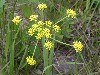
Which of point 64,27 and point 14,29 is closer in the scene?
point 14,29

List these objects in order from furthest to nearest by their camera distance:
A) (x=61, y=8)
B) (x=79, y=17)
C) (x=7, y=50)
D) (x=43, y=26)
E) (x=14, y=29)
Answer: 1. (x=79, y=17)
2. (x=61, y=8)
3. (x=14, y=29)
4. (x=7, y=50)
5. (x=43, y=26)

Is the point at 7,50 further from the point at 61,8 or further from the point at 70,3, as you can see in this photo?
the point at 70,3

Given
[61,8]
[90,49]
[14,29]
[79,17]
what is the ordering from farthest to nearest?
[79,17], [61,8], [90,49], [14,29]

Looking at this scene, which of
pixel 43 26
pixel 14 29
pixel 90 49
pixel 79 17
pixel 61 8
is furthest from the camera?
pixel 79 17

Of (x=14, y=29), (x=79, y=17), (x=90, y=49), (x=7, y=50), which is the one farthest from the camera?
(x=79, y=17)

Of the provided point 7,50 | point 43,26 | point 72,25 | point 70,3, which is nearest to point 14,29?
point 7,50

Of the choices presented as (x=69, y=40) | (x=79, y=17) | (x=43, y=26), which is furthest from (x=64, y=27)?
(x=43, y=26)

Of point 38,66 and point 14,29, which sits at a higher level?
point 14,29

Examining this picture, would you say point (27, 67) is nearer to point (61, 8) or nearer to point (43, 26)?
point (43, 26)

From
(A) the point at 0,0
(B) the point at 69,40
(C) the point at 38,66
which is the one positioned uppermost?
(A) the point at 0,0
